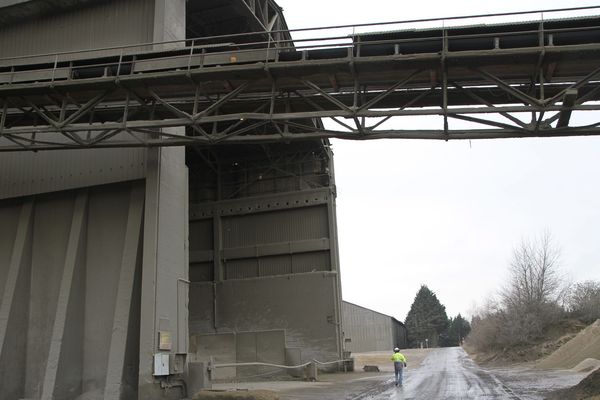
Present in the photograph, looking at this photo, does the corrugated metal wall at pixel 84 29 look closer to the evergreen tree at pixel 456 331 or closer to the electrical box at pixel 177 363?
the electrical box at pixel 177 363

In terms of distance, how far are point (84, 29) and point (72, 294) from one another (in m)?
8.78

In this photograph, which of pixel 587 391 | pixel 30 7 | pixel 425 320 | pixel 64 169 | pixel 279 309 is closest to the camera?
pixel 587 391

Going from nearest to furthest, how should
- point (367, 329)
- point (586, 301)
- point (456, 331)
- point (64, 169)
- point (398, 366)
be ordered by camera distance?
point (64, 169), point (398, 366), point (586, 301), point (367, 329), point (456, 331)

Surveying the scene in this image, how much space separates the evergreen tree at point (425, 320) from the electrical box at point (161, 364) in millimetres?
119068

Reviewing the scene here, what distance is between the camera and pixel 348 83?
13758 millimetres

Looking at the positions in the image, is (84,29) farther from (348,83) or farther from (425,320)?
(425,320)

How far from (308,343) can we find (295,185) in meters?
7.78

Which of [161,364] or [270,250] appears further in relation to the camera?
[270,250]

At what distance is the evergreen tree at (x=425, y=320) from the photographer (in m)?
131

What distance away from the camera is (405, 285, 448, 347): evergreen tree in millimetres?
130750

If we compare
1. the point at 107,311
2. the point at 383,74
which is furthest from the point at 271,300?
the point at 383,74

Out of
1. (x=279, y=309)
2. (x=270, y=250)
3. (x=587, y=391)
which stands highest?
(x=270, y=250)

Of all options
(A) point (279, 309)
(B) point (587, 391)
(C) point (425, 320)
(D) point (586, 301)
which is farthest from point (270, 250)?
(C) point (425, 320)

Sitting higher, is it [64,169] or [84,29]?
[84,29]
